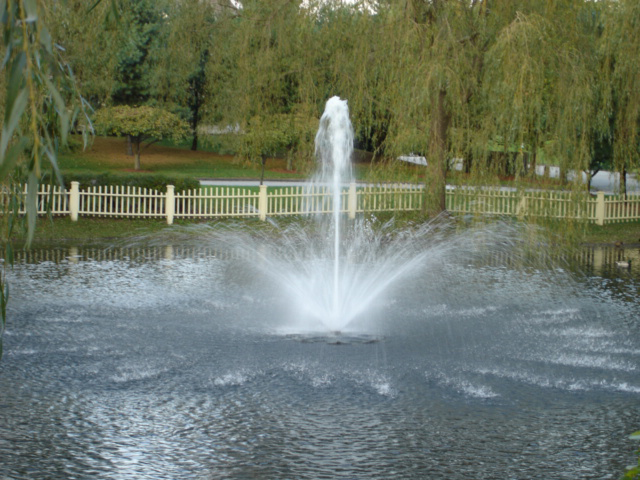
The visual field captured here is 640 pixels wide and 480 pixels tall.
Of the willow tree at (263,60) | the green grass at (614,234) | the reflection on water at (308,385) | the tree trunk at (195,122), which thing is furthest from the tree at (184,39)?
the tree trunk at (195,122)

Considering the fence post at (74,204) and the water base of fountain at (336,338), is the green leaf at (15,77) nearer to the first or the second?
Answer: the water base of fountain at (336,338)

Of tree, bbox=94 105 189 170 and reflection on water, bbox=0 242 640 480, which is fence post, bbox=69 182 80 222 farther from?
tree, bbox=94 105 189 170

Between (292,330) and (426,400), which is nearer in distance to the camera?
(426,400)

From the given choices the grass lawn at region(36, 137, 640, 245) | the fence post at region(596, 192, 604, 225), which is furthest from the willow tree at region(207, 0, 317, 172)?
the fence post at region(596, 192, 604, 225)

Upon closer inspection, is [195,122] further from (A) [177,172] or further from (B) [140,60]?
(A) [177,172]

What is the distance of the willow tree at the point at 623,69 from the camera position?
16531 millimetres

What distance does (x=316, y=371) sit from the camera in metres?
8.75

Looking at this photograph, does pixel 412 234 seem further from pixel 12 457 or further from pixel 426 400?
pixel 12 457

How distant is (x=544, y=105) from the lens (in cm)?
1517

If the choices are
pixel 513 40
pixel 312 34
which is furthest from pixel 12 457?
pixel 312 34

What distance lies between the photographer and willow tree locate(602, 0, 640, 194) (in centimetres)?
1653

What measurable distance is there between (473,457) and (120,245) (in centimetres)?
1340

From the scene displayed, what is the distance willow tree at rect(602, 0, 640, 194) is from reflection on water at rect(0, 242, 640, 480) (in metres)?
4.91

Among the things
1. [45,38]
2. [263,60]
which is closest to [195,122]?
[263,60]
